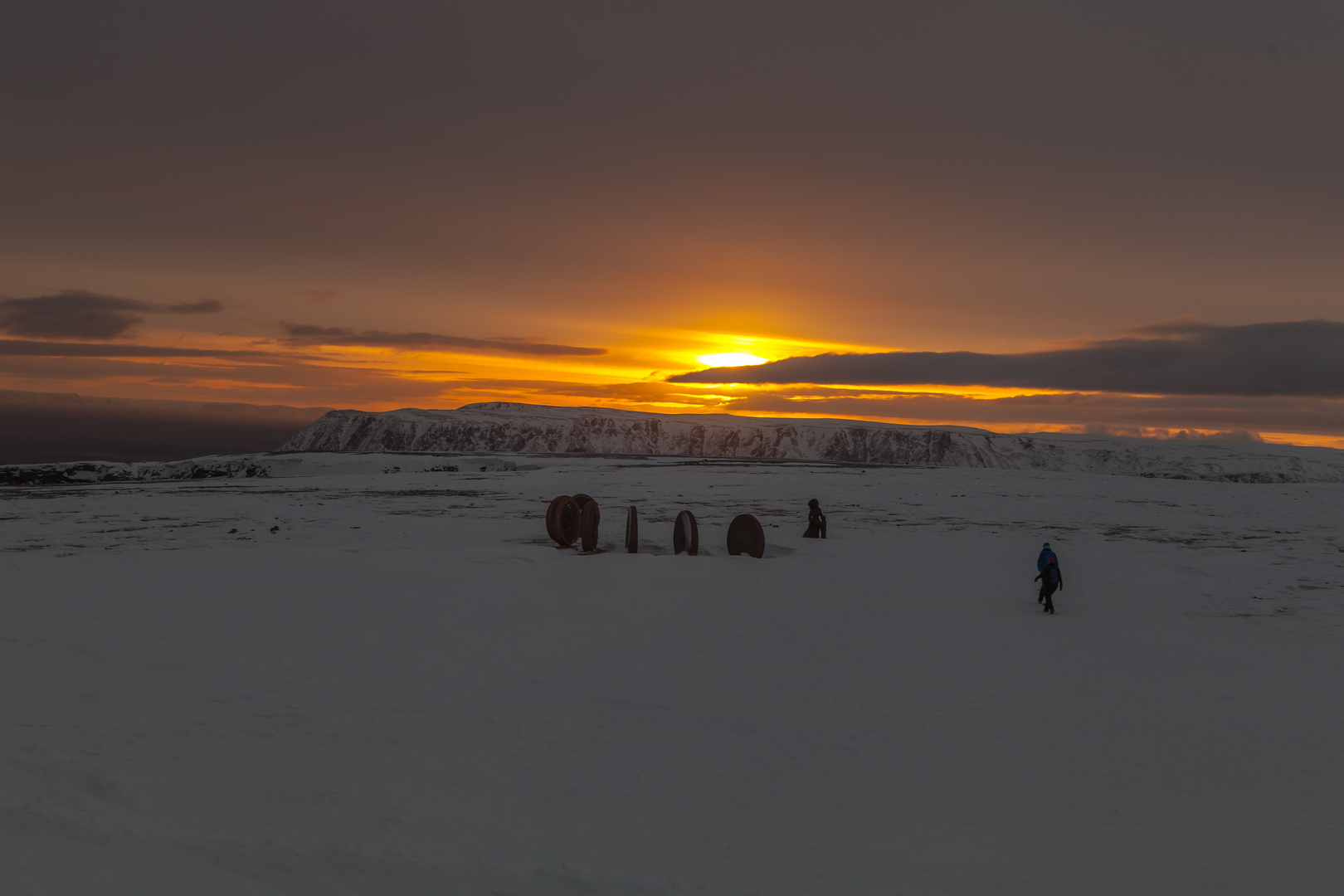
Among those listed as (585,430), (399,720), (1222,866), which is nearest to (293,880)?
(399,720)

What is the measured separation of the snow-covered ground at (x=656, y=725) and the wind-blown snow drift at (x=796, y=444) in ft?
423

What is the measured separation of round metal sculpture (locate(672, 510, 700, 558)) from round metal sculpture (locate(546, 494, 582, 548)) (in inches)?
99.0

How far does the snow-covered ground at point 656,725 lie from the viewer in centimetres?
540

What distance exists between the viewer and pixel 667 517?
90.4 feet

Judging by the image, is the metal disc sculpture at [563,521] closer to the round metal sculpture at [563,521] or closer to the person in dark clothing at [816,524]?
the round metal sculpture at [563,521]

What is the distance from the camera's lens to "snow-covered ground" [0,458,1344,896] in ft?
17.7

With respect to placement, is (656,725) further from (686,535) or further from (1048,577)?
(686,535)

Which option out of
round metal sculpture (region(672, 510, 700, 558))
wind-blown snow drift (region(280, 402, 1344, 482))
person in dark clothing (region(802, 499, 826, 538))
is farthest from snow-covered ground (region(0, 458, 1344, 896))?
wind-blown snow drift (region(280, 402, 1344, 482))

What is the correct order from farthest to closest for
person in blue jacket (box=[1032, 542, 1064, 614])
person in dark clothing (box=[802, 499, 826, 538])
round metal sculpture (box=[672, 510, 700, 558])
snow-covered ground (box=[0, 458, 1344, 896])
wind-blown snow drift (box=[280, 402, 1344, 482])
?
wind-blown snow drift (box=[280, 402, 1344, 482]) → person in dark clothing (box=[802, 499, 826, 538]) → round metal sculpture (box=[672, 510, 700, 558]) → person in blue jacket (box=[1032, 542, 1064, 614]) → snow-covered ground (box=[0, 458, 1344, 896])

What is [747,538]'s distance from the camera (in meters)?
19.3

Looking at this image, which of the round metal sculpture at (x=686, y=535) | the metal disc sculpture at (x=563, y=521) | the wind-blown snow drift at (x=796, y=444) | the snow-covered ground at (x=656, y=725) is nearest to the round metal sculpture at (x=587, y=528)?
the metal disc sculpture at (x=563, y=521)

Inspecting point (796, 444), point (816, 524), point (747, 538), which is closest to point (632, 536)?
point (747, 538)

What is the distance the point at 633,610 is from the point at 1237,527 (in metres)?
23.3

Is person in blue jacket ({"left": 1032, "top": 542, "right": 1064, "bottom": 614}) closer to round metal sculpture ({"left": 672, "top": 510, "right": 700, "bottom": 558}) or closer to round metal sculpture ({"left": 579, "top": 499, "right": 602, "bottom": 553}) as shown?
round metal sculpture ({"left": 672, "top": 510, "right": 700, "bottom": 558})
